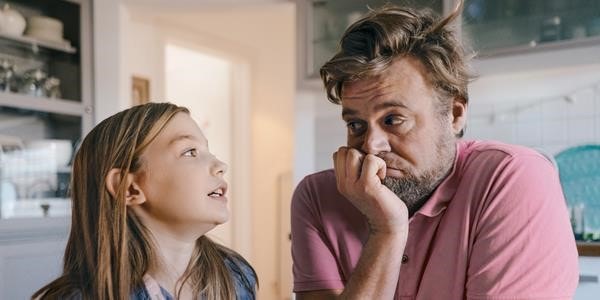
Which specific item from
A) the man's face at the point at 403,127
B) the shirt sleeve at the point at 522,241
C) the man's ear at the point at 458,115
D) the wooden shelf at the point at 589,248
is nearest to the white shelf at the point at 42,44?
the man's face at the point at 403,127

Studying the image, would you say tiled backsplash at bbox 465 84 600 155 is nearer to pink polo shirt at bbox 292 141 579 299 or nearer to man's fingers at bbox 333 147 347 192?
pink polo shirt at bbox 292 141 579 299

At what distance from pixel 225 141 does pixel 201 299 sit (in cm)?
340

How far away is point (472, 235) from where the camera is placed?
0.97 m

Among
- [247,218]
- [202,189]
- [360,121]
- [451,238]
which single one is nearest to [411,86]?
[360,121]

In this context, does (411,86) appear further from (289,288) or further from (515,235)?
(289,288)

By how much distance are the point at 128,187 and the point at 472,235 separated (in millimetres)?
633

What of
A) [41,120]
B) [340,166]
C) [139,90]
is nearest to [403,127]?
[340,166]

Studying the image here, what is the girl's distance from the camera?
985 millimetres

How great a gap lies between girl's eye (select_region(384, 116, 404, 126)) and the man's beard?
96 mm

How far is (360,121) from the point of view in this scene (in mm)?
1057

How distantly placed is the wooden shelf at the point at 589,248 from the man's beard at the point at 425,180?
4.52 feet

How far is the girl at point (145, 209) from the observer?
985 mm

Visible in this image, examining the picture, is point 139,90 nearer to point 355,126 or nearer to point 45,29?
point 45,29

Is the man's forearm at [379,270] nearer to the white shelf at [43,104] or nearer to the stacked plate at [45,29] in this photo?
the white shelf at [43,104]
